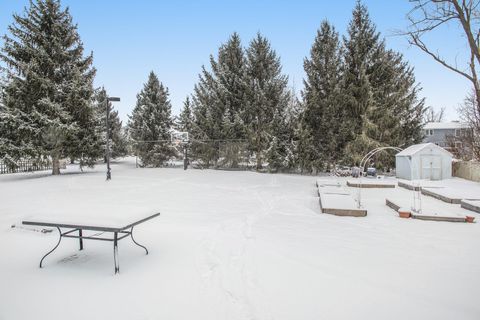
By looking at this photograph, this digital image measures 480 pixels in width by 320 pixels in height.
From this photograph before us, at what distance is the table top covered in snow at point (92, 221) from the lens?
3355 mm

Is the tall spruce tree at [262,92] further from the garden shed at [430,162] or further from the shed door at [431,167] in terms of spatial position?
the shed door at [431,167]

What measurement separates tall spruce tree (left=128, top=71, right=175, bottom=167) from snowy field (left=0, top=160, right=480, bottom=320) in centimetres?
1615

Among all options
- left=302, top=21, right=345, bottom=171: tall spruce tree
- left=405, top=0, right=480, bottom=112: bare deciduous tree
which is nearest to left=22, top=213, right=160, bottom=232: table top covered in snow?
left=405, top=0, right=480, bottom=112: bare deciduous tree

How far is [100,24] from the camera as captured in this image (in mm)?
15016

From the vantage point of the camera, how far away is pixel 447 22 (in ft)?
26.2

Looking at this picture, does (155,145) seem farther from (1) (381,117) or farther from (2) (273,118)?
(1) (381,117)

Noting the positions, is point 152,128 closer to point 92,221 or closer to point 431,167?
point 431,167

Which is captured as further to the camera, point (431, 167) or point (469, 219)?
point (431, 167)

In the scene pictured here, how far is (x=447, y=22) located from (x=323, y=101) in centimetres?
1001

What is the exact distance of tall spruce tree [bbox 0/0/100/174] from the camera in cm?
1474

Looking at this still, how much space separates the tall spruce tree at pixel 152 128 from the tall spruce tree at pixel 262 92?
25.1ft

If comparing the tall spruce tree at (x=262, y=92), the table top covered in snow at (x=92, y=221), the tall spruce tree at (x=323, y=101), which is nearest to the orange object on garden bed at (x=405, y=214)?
the table top covered in snow at (x=92, y=221)

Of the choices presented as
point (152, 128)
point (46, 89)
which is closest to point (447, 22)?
point (46, 89)

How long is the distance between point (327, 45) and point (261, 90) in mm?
5320
